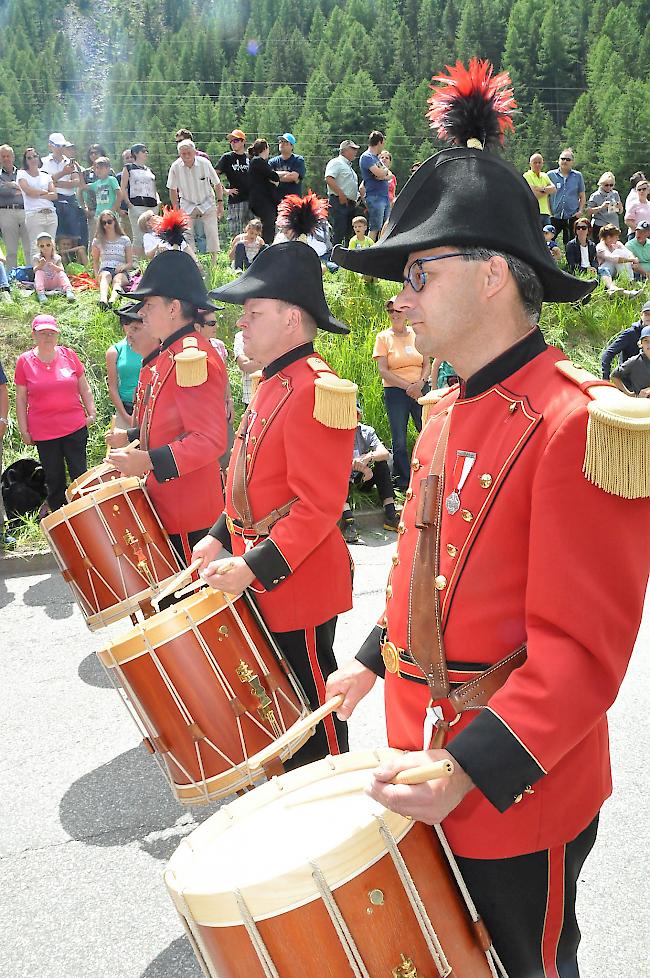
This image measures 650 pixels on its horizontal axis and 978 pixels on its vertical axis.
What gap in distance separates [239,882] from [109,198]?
11897 millimetres

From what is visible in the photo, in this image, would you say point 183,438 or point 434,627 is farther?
point 183,438

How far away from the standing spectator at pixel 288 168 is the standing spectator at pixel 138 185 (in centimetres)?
165

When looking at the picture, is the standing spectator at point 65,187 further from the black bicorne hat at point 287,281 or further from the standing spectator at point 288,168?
the black bicorne hat at point 287,281

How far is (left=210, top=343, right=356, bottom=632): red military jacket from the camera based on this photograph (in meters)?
2.93

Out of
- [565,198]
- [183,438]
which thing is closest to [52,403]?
[183,438]

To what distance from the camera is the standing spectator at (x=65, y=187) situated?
12.7 m

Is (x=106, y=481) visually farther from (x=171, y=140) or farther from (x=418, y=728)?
(x=171, y=140)

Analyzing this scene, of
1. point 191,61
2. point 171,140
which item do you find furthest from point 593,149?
point 191,61

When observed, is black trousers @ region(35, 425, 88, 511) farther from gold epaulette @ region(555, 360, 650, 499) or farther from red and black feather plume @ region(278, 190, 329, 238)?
gold epaulette @ region(555, 360, 650, 499)

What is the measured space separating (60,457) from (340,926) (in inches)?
237

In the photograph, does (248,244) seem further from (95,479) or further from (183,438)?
(183,438)

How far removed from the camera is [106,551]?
12.8ft

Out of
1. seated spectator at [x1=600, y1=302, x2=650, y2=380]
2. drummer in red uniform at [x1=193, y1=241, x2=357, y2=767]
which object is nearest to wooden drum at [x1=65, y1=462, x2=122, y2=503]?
drummer in red uniform at [x1=193, y1=241, x2=357, y2=767]

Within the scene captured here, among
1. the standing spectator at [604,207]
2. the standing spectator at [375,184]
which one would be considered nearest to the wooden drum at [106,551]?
the standing spectator at [375,184]
